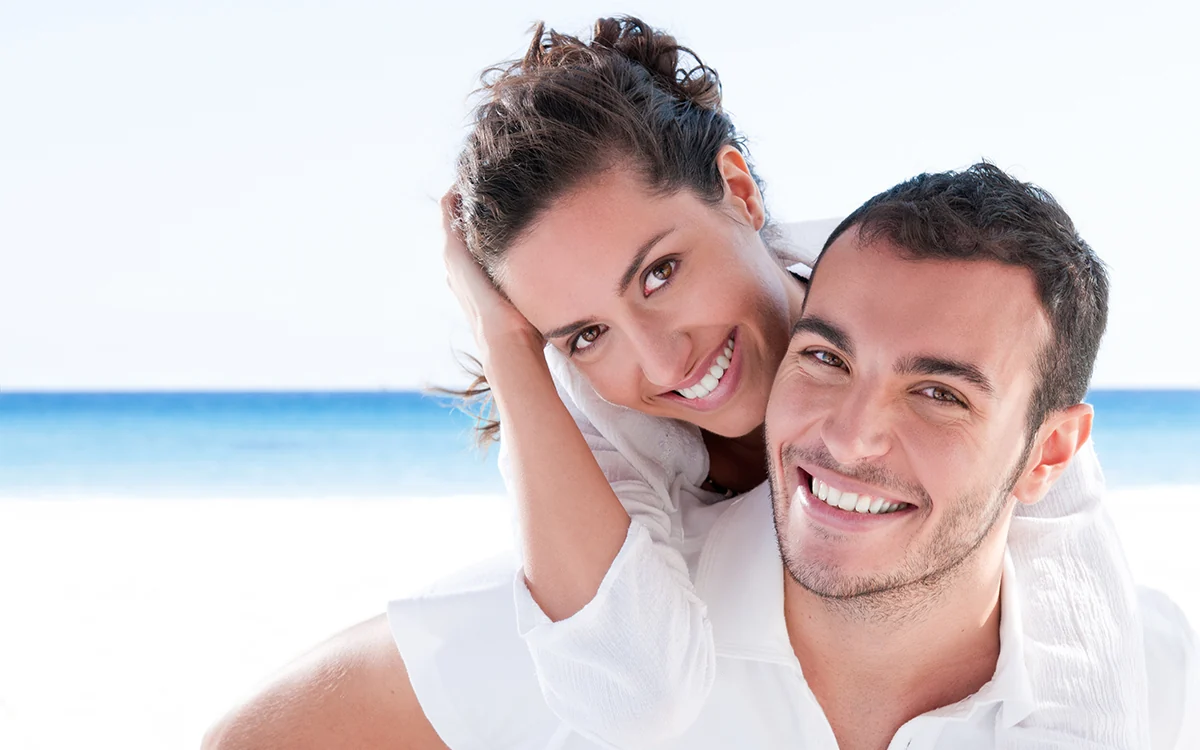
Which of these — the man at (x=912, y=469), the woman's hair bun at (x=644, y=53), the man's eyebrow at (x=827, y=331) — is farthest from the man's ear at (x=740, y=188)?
the man's eyebrow at (x=827, y=331)

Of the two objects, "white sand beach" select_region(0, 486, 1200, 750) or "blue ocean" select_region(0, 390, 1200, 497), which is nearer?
"white sand beach" select_region(0, 486, 1200, 750)

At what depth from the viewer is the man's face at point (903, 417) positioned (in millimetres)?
2014

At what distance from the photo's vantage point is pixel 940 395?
2.05 metres

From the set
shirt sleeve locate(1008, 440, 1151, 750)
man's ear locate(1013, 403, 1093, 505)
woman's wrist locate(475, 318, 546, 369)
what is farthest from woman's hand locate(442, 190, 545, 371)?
shirt sleeve locate(1008, 440, 1151, 750)

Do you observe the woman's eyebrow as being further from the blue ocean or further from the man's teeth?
Answer: the blue ocean

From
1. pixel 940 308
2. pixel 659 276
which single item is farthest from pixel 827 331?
pixel 659 276

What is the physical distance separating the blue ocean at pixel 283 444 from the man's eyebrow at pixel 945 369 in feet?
25.9

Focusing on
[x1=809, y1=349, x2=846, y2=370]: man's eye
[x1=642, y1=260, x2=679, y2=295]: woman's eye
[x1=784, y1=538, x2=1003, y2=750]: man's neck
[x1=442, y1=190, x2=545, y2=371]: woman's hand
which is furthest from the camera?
[x1=442, y1=190, x2=545, y2=371]: woman's hand

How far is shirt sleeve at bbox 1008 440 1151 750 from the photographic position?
219cm

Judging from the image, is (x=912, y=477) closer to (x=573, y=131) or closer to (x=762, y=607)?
(x=762, y=607)

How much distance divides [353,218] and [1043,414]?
18.0m

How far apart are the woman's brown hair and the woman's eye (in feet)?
0.52

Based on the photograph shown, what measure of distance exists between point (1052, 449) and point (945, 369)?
0.39 metres

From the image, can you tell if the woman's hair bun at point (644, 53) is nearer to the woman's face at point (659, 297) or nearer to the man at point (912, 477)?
the woman's face at point (659, 297)
